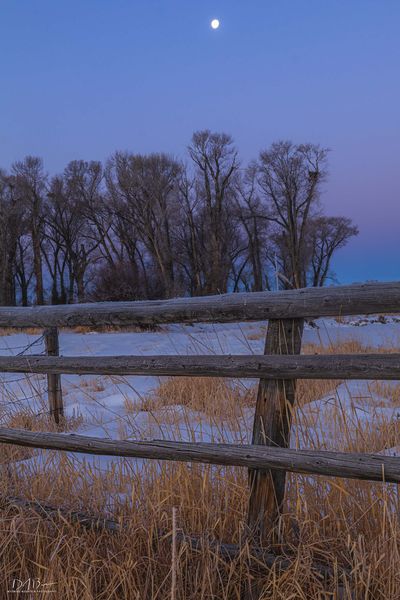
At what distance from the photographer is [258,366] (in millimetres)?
2219

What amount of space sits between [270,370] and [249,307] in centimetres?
31

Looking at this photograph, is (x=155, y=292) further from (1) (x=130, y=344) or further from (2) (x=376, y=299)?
(2) (x=376, y=299)

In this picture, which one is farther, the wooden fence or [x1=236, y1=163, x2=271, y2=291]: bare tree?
[x1=236, y1=163, x2=271, y2=291]: bare tree

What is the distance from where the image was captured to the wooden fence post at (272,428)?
2.28 metres

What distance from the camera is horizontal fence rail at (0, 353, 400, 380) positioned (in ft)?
6.81

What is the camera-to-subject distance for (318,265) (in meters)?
41.4

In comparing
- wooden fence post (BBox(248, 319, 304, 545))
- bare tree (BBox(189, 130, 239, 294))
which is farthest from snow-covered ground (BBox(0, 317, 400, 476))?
bare tree (BBox(189, 130, 239, 294))

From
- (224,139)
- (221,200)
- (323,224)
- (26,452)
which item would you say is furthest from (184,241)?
(26,452)

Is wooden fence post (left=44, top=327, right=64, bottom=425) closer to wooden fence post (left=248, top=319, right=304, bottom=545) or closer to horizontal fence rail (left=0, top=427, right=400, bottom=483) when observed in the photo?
horizontal fence rail (left=0, top=427, right=400, bottom=483)

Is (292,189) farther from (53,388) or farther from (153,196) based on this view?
(53,388)

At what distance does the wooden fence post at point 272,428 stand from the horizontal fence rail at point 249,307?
0.33ft

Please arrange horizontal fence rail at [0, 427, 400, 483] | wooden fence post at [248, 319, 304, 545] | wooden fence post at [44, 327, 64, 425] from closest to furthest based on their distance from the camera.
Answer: horizontal fence rail at [0, 427, 400, 483] → wooden fence post at [248, 319, 304, 545] → wooden fence post at [44, 327, 64, 425]

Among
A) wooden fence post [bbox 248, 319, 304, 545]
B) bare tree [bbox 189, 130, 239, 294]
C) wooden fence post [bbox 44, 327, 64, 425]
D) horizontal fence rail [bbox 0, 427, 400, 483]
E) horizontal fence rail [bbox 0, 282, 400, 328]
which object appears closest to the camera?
horizontal fence rail [bbox 0, 427, 400, 483]

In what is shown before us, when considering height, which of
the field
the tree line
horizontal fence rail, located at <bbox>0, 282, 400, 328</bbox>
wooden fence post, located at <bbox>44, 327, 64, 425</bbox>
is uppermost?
the tree line
